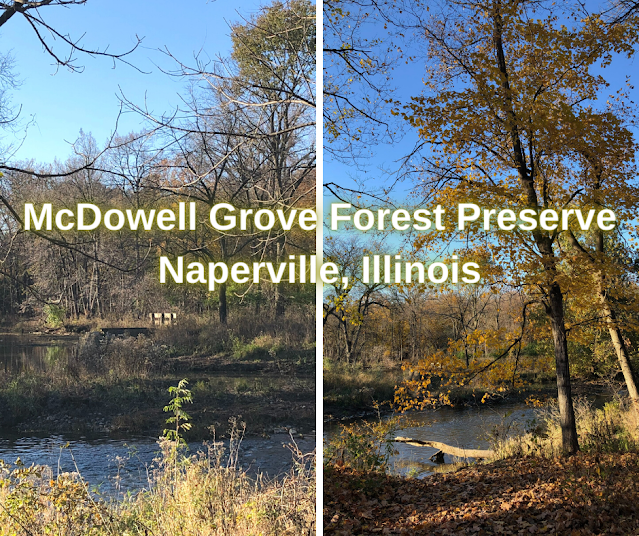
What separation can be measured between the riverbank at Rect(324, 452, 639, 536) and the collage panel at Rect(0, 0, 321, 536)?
1.37 m

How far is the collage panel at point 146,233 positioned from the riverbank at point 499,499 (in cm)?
137

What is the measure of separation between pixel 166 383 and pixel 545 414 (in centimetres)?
552

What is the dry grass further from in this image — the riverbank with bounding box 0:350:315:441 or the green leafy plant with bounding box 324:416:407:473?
the riverbank with bounding box 0:350:315:441

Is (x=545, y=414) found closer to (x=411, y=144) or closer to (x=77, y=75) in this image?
(x=411, y=144)

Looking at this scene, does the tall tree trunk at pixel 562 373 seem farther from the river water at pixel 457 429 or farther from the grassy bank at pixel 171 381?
the grassy bank at pixel 171 381

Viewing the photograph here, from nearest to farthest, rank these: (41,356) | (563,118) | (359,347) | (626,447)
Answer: (626,447) < (563,118) < (359,347) < (41,356)

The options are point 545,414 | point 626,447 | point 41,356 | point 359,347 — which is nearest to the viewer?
point 626,447

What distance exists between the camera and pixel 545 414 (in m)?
3.35

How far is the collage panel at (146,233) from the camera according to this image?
5242mm

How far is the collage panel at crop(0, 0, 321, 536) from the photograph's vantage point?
206 inches

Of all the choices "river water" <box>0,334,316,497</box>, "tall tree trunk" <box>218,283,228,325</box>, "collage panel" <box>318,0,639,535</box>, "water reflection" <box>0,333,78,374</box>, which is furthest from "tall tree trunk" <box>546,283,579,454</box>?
"water reflection" <box>0,333,78,374</box>

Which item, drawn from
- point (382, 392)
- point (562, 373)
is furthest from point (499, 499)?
point (382, 392)

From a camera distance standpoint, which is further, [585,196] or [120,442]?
[120,442]

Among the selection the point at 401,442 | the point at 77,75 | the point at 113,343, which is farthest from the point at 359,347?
the point at 77,75
